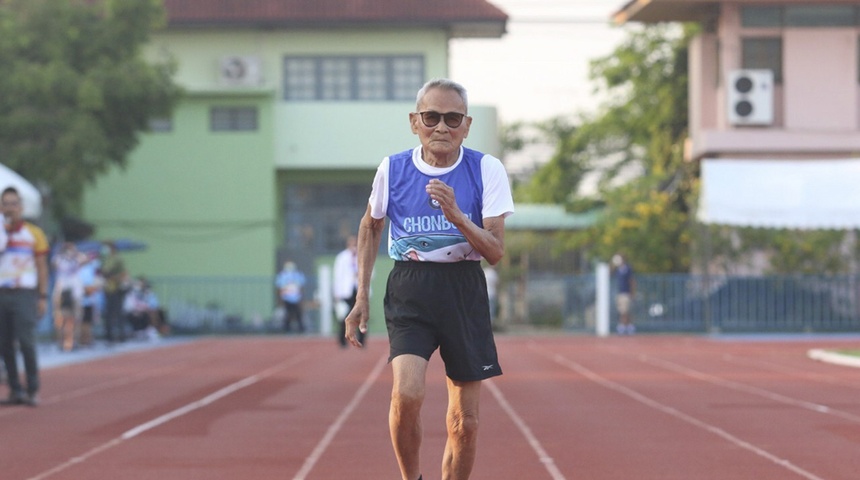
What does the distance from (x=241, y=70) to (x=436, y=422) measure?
28.6 meters

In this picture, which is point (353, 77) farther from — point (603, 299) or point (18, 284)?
point (18, 284)

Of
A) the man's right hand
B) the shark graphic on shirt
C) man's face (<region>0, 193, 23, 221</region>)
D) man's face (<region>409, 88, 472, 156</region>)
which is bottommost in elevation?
the man's right hand

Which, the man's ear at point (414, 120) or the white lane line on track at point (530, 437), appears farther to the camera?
the white lane line on track at point (530, 437)

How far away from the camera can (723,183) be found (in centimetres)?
3203

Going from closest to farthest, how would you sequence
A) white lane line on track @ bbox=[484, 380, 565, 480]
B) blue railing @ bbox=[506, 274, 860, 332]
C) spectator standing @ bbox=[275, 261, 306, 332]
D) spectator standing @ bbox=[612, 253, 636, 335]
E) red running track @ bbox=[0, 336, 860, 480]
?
white lane line on track @ bbox=[484, 380, 565, 480] < red running track @ bbox=[0, 336, 860, 480] < spectator standing @ bbox=[612, 253, 636, 335] < blue railing @ bbox=[506, 274, 860, 332] < spectator standing @ bbox=[275, 261, 306, 332]

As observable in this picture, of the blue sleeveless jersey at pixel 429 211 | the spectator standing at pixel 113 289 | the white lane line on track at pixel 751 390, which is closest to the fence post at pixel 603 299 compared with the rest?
the spectator standing at pixel 113 289

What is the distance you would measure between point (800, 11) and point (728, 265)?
6551mm

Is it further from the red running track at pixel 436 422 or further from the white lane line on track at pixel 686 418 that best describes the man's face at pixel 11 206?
the white lane line on track at pixel 686 418

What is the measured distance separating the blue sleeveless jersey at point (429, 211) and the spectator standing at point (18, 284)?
7.68 metres

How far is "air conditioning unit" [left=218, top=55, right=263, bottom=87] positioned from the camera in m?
39.9

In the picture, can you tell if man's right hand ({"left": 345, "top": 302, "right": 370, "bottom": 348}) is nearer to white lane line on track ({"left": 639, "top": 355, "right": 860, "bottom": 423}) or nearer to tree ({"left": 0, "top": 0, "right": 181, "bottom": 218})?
white lane line on track ({"left": 639, "top": 355, "right": 860, "bottom": 423})

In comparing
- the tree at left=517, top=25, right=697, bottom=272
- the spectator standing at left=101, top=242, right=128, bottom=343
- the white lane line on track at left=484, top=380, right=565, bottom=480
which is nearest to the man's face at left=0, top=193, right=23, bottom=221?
the white lane line on track at left=484, top=380, right=565, bottom=480

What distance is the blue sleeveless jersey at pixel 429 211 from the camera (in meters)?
6.68

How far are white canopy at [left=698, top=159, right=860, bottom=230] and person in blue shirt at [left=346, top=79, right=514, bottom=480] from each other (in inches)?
972
